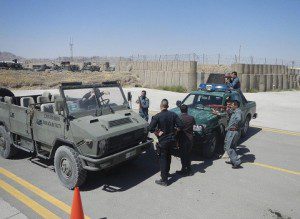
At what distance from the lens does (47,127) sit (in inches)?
279

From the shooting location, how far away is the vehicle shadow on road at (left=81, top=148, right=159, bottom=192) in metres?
6.85

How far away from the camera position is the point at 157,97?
21922 millimetres

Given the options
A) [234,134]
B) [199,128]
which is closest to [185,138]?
[199,128]

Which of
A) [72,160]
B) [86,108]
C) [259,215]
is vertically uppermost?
[86,108]

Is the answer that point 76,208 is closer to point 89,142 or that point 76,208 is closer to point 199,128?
point 89,142

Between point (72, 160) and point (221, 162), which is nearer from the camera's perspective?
point (72, 160)

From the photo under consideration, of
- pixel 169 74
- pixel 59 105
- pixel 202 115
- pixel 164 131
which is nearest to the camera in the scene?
pixel 59 105

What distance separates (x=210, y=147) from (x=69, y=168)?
409 cm

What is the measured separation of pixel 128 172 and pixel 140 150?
90 centimetres

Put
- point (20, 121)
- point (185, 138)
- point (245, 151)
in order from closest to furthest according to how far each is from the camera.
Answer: point (185, 138) < point (20, 121) < point (245, 151)

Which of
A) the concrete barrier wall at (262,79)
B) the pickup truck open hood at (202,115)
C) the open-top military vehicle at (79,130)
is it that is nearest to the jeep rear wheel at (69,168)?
the open-top military vehicle at (79,130)

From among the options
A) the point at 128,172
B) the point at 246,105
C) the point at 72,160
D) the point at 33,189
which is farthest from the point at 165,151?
the point at 246,105

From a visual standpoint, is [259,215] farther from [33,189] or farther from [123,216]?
[33,189]

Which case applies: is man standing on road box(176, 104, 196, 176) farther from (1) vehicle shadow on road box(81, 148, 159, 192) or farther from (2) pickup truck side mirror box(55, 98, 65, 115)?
(2) pickup truck side mirror box(55, 98, 65, 115)
